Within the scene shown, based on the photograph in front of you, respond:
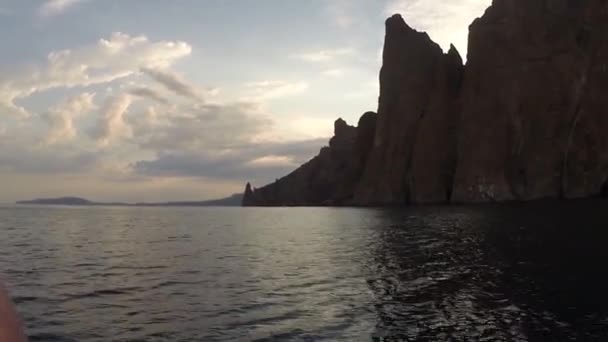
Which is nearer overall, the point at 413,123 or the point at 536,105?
the point at 536,105

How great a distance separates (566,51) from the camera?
128 m

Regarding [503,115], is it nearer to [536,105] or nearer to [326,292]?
[536,105]

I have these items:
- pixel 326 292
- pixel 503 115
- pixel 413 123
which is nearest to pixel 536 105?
pixel 503 115

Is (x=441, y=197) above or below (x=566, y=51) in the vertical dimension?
below

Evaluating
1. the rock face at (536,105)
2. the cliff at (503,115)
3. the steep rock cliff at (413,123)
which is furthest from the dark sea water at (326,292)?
the steep rock cliff at (413,123)

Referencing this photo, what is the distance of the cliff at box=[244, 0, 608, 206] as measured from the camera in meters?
123

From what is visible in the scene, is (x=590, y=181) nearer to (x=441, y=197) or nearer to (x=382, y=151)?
(x=441, y=197)

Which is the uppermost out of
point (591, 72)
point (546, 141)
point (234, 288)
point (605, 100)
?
point (591, 72)

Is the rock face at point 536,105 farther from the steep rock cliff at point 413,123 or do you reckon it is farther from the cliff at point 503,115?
the steep rock cliff at point 413,123

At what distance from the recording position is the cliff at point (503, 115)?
405 ft

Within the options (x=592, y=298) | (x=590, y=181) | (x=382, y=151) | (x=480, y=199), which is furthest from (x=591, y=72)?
(x=592, y=298)

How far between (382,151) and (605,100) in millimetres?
65581

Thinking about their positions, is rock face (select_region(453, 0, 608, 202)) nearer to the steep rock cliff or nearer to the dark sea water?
the steep rock cliff

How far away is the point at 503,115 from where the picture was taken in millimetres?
134625
